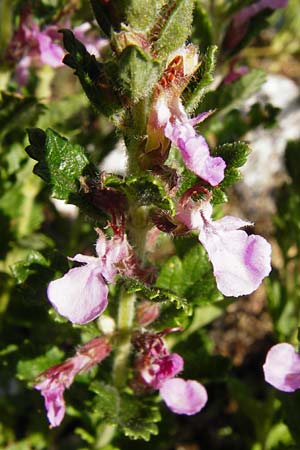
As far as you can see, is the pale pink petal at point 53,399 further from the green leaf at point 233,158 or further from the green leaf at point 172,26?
the green leaf at point 172,26

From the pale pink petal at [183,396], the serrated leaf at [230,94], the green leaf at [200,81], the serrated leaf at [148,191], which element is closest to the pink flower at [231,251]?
the serrated leaf at [148,191]

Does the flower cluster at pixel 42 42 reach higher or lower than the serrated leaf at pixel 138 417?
higher

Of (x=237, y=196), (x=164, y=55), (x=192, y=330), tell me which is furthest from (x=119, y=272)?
(x=237, y=196)

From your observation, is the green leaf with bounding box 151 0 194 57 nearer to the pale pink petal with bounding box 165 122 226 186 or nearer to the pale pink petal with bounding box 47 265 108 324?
the pale pink petal with bounding box 165 122 226 186

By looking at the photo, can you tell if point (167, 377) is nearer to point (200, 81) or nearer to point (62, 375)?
point (62, 375)

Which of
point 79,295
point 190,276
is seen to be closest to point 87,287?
point 79,295

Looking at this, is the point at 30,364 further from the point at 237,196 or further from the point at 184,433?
the point at 237,196

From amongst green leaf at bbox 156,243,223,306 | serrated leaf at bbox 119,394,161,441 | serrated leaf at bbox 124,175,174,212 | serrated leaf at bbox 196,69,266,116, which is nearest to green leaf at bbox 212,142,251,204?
serrated leaf at bbox 124,175,174,212
